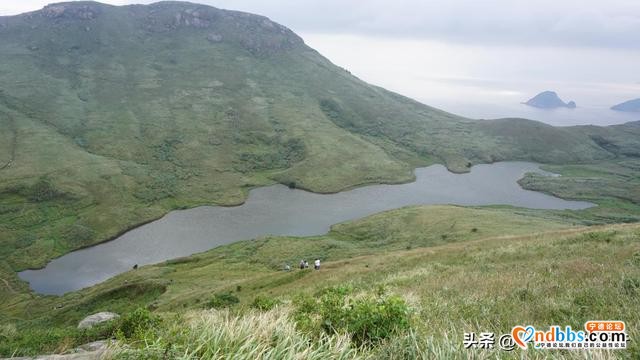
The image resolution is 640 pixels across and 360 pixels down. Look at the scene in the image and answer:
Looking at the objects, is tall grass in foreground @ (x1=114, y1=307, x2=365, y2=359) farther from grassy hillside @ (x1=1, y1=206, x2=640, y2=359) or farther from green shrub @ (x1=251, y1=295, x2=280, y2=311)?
green shrub @ (x1=251, y1=295, x2=280, y2=311)

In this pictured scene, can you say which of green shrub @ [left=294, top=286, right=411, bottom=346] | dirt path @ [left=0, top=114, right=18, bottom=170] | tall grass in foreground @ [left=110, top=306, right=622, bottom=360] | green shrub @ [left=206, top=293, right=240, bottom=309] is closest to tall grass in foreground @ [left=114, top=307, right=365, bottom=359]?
tall grass in foreground @ [left=110, top=306, right=622, bottom=360]

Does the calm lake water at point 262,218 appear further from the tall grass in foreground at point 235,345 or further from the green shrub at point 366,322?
the tall grass in foreground at point 235,345

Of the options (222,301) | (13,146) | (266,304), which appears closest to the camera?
(266,304)

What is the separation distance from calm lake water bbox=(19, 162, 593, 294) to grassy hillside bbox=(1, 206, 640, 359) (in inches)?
652

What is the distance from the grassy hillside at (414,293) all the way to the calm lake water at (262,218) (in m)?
16.6

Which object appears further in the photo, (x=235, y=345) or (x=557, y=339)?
(x=557, y=339)

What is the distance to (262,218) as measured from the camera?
436 ft

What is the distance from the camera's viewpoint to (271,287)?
151ft

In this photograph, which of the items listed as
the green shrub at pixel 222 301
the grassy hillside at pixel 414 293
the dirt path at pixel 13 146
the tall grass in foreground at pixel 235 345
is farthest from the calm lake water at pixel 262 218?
the tall grass in foreground at pixel 235 345

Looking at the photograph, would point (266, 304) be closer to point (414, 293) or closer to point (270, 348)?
point (414, 293)

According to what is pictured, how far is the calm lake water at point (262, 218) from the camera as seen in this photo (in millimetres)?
100875

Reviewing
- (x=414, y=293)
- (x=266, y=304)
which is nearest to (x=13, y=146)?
(x=266, y=304)

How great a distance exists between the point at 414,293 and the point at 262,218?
385ft

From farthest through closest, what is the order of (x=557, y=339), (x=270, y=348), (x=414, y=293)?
(x=414, y=293)
(x=557, y=339)
(x=270, y=348)
